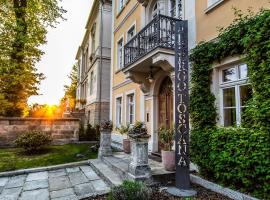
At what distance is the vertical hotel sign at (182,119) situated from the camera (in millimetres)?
4762

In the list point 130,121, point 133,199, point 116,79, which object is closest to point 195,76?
point 133,199

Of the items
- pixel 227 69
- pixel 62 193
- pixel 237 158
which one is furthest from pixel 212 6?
pixel 62 193

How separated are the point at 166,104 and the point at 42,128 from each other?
292 inches

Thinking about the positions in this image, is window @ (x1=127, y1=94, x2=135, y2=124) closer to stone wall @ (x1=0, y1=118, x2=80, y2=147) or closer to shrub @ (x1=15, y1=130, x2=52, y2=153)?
stone wall @ (x1=0, y1=118, x2=80, y2=147)

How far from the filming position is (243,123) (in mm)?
4430

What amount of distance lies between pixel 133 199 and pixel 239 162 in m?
2.22

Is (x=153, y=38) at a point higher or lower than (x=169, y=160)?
higher

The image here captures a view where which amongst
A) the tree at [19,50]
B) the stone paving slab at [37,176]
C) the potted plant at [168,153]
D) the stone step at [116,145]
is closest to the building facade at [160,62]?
the stone step at [116,145]

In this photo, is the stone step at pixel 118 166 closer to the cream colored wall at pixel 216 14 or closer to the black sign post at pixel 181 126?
the black sign post at pixel 181 126

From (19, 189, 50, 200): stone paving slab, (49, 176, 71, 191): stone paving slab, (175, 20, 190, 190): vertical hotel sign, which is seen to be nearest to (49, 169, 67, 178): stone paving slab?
(49, 176, 71, 191): stone paving slab

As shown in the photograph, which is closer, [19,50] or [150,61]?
[150,61]

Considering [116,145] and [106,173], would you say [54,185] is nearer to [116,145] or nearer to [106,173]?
[106,173]

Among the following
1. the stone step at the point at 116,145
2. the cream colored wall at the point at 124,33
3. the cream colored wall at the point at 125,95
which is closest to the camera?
the cream colored wall at the point at 125,95

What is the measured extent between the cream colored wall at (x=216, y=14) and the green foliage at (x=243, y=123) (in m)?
0.22
